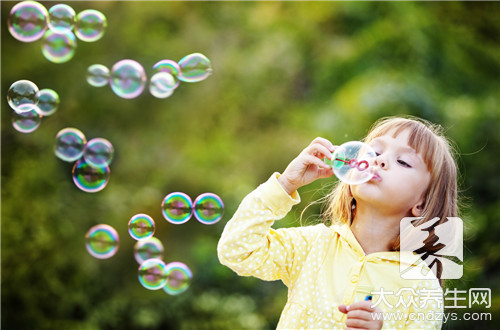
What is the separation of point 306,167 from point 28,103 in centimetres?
149

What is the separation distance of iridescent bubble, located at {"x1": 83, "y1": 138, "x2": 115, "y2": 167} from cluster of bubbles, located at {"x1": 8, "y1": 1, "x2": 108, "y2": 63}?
1.50 feet

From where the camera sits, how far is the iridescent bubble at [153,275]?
2.55 metres

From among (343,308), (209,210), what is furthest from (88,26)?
(343,308)

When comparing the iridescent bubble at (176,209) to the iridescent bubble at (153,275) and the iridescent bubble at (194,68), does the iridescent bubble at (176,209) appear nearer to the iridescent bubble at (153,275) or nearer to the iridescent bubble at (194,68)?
the iridescent bubble at (153,275)

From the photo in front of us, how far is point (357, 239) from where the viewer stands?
1841 millimetres

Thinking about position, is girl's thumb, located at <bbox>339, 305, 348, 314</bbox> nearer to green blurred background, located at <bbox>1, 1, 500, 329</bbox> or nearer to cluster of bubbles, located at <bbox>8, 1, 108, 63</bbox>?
cluster of bubbles, located at <bbox>8, 1, 108, 63</bbox>

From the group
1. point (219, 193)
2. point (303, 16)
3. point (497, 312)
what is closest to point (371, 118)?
point (219, 193)

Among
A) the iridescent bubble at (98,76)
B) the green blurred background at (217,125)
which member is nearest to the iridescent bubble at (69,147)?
the iridescent bubble at (98,76)

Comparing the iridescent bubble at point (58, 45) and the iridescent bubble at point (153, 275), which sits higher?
the iridescent bubble at point (58, 45)

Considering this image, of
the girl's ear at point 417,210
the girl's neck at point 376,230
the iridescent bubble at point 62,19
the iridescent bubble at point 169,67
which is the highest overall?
the iridescent bubble at point 62,19

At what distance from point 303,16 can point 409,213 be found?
202 inches

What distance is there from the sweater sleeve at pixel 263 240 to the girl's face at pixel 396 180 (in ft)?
0.74

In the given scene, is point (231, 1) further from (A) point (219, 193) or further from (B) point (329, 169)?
(B) point (329, 169)

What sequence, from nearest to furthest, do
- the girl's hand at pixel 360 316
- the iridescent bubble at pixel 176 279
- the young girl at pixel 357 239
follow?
the girl's hand at pixel 360 316
the young girl at pixel 357 239
the iridescent bubble at pixel 176 279
